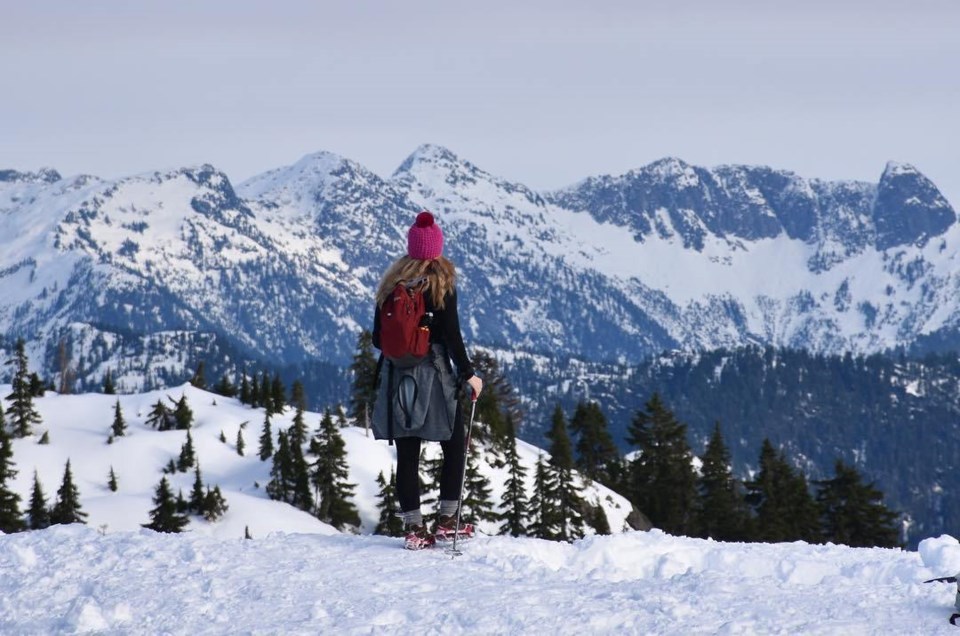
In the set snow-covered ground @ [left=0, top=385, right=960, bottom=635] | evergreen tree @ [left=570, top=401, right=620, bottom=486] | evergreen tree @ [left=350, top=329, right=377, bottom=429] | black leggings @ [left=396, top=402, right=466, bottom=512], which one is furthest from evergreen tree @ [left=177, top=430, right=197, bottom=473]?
black leggings @ [left=396, top=402, right=466, bottom=512]

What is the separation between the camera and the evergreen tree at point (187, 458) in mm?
96750

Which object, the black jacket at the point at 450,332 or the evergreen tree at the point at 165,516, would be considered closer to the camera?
the black jacket at the point at 450,332

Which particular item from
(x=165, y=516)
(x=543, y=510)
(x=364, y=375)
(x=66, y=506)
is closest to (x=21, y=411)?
(x=66, y=506)

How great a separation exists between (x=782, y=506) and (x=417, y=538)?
5750 centimetres

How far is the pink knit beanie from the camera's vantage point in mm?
12156

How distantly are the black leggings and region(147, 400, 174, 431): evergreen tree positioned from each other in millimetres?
99946

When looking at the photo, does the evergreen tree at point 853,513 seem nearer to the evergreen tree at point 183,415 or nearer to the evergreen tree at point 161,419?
the evergreen tree at point 183,415

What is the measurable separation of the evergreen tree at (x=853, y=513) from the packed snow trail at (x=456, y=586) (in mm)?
49220

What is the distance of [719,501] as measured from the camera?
72250 mm

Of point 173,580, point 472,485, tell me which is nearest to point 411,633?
point 173,580

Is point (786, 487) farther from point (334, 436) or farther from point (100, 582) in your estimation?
point (100, 582)

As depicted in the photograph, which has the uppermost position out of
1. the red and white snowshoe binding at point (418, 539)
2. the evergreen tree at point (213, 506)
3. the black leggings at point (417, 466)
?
the black leggings at point (417, 466)

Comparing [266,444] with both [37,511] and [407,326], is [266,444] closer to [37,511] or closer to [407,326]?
[37,511]

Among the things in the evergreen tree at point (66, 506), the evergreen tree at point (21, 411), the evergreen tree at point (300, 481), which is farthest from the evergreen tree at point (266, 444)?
the evergreen tree at point (21, 411)
